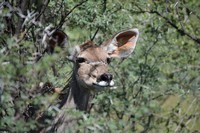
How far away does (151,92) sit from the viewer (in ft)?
28.9

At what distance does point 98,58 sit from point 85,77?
0.33 metres

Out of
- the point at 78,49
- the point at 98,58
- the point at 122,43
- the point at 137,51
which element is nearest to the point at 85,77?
the point at 98,58

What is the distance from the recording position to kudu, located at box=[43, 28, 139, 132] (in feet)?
22.9

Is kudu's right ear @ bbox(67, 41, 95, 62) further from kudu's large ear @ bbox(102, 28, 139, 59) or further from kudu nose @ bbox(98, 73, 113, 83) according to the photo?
kudu nose @ bbox(98, 73, 113, 83)

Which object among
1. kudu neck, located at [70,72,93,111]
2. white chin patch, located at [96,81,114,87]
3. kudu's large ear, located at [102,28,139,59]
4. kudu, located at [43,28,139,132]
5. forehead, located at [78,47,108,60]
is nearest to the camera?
white chin patch, located at [96,81,114,87]

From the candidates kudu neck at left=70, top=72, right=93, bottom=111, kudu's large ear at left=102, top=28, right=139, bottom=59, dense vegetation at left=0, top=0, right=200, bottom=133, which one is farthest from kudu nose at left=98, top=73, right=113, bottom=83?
kudu's large ear at left=102, top=28, right=139, bottom=59

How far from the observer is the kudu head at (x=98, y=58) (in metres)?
7.07

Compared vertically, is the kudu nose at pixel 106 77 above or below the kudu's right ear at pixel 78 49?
below

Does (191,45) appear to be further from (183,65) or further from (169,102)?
(169,102)

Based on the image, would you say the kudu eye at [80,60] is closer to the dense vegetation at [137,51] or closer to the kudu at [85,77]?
the kudu at [85,77]

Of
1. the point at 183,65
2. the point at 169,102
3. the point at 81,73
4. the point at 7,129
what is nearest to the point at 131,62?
the point at 183,65

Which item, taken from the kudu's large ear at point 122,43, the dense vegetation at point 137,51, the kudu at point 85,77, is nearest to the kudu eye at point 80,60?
the kudu at point 85,77

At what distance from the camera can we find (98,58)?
7.45 meters

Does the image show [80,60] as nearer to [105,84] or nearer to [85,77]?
[85,77]
